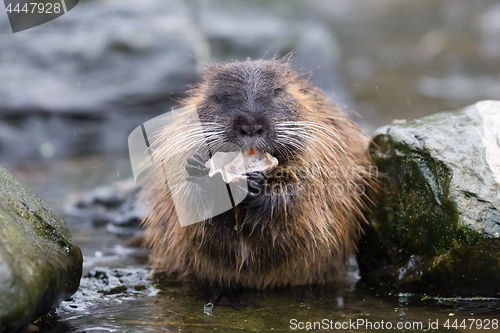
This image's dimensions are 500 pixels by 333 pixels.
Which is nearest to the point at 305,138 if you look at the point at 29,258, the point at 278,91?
the point at 278,91

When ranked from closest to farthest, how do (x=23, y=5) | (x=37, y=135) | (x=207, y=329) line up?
(x=207, y=329)
(x=37, y=135)
(x=23, y=5)

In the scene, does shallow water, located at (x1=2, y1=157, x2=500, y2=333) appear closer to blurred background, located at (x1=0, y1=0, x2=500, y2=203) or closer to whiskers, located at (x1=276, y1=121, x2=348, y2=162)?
whiskers, located at (x1=276, y1=121, x2=348, y2=162)

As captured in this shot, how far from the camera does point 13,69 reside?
27.3ft

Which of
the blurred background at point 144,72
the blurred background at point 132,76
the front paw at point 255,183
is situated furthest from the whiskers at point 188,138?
the blurred background at point 144,72

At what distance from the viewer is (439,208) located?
116 inches

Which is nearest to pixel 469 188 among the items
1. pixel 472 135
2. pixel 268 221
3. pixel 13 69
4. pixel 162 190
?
pixel 472 135

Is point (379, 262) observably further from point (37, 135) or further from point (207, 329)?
point (37, 135)

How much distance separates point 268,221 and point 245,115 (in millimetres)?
719

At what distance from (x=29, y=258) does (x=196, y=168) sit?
109 cm

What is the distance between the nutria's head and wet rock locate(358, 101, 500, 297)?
2.82ft
